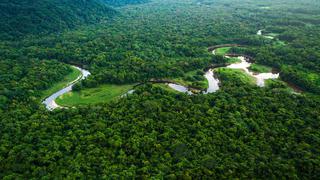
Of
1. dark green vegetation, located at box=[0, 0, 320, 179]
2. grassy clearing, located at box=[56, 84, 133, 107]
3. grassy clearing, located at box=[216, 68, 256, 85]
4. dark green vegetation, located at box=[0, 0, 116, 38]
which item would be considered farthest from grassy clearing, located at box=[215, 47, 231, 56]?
dark green vegetation, located at box=[0, 0, 116, 38]

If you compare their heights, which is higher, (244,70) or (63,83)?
(63,83)

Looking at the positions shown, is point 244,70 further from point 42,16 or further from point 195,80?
point 42,16

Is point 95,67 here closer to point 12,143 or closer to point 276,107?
point 12,143

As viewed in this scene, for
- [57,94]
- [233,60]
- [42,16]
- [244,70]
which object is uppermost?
[42,16]

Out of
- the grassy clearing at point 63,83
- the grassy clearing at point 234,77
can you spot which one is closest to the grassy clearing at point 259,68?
the grassy clearing at point 234,77

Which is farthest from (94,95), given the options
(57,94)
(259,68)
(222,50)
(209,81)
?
(222,50)

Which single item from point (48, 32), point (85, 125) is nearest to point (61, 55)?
point (48, 32)
